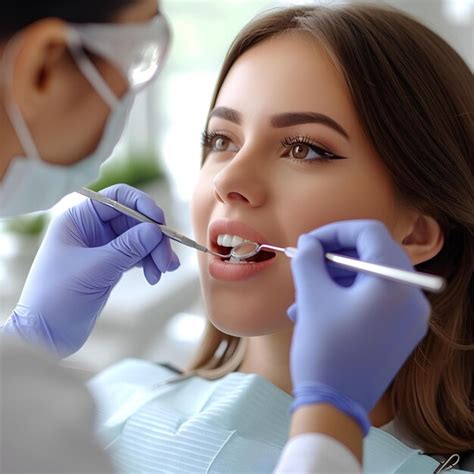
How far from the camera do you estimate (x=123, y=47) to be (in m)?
0.94

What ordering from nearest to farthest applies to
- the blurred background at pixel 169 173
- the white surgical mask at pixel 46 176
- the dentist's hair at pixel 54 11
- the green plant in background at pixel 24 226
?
the dentist's hair at pixel 54 11 < the white surgical mask at pixel 46 176 < the blurred background at pixel 169 173 < the green plant in background at pixel 24 226

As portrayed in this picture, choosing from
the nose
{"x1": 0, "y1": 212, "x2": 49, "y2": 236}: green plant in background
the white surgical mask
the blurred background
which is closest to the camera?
the white surgical mask

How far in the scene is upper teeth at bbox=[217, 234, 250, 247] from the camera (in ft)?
4.38

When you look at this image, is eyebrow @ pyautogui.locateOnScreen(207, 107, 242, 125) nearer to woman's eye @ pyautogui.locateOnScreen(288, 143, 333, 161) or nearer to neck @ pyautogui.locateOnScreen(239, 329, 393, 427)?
woman's eye @ pyautogui.locateOnScreen(288, 143, 333, 161)

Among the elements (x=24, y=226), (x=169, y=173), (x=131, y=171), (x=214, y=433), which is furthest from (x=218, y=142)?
(x=169, y=173)

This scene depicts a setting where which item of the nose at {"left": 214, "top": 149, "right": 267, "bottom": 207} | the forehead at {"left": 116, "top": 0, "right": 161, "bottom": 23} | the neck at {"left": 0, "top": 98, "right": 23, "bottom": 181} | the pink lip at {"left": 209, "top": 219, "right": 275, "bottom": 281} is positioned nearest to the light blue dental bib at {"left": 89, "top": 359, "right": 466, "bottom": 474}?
the pink lip at {"left": 209, "top": 219, "right": 275, "bottom": 281}

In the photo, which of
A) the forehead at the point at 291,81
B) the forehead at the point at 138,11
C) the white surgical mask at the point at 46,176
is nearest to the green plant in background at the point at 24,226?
the forehead at the point at 291,81

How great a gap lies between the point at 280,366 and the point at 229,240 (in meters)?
0.29

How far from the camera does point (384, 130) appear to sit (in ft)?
4.41

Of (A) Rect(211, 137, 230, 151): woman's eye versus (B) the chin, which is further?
(A) Rect(211, 137, 230, 151): woman's eye

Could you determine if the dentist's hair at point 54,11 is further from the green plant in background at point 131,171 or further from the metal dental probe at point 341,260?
the green plant in background at point 131,171

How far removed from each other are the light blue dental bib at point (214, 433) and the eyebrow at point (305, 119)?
0.46 m

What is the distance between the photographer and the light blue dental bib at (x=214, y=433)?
1385mm

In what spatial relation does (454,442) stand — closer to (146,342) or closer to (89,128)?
(89,128)
